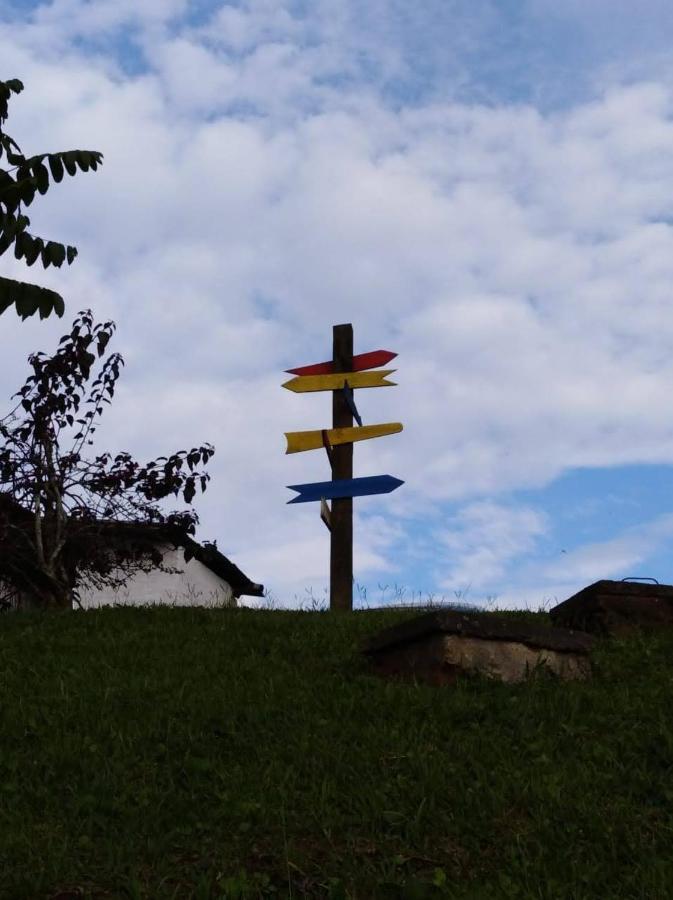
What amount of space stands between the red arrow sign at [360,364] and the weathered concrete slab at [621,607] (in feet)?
17.2

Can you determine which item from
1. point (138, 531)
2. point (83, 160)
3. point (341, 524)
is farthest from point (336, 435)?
point (83, 160)

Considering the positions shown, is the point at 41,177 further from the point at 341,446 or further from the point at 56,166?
the point at 341,446

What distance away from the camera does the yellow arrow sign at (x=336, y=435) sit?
14750 millimetres

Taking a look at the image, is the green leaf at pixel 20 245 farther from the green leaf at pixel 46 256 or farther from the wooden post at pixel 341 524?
the wooden post at pixel 341 524

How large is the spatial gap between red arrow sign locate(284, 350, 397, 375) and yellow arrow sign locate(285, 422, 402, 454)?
864 millimetres

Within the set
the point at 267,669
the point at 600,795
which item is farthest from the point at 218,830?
the point at 267,669

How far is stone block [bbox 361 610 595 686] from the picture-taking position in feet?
28.5

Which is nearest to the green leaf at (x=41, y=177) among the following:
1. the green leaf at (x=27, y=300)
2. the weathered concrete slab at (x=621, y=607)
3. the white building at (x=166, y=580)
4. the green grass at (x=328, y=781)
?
the green leaf at (x=27, y=300)

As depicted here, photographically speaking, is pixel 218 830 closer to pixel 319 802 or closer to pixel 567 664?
pixel 319 802

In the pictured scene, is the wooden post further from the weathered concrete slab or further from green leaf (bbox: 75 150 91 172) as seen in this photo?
green leaf (bbox: 75 150 91 172)

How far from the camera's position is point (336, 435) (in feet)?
49.0

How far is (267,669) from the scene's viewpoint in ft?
31.1

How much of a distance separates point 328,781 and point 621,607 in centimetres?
482

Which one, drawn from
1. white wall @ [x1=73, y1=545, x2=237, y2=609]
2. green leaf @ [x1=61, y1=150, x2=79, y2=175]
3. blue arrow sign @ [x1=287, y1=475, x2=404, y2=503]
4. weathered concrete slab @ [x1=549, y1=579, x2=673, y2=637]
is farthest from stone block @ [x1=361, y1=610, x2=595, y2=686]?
white wall @ [x1=73, y1=545, x2=237, y2=609]
